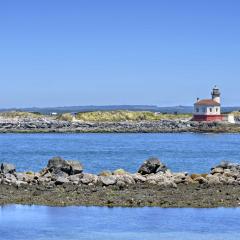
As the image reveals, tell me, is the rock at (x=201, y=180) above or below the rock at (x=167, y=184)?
above

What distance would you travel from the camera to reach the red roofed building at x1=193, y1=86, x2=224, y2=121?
90.1 metres

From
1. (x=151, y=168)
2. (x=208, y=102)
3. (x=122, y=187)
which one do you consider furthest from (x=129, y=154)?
(x=208, y=102)

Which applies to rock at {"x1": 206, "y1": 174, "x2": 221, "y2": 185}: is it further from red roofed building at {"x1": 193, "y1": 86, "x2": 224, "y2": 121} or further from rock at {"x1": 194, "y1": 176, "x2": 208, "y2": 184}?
red roofed building at {"x1": 193, "y1": 86, "x2": 224, "y2": 121}

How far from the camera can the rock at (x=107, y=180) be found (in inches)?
990

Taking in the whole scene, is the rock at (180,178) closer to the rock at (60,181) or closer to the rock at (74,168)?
the rock at (74,168)

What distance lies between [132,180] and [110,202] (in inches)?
181

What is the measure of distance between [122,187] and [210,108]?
67471 mm

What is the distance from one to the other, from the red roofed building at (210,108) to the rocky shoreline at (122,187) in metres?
60.8

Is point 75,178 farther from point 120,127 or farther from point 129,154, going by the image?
point 120,127

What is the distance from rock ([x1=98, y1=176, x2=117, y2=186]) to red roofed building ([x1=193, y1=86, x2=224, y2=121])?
64958 mm

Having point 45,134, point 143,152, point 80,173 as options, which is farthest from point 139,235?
point 45,134

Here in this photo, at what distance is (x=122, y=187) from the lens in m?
24.6

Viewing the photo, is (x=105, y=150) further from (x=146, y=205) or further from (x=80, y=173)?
(x=146, y=205)

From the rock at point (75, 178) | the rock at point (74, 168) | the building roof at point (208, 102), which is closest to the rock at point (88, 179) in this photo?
the rock at point (75, 178)
